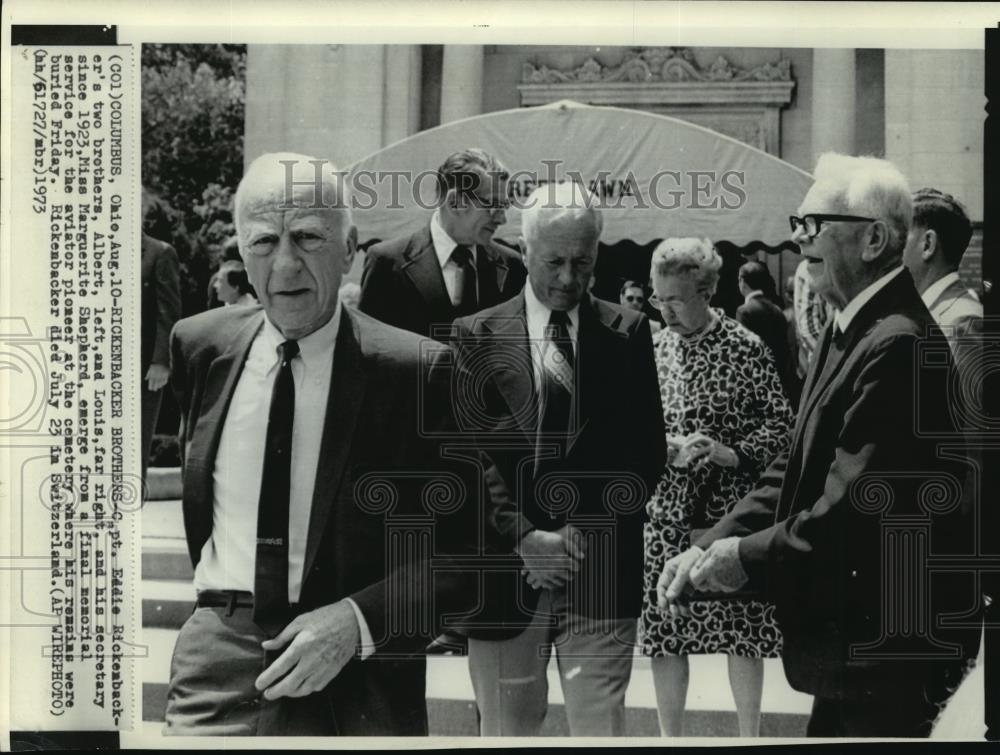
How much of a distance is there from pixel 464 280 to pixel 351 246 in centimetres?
45

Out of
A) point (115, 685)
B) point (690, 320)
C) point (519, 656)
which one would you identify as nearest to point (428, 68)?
point (690, 320)

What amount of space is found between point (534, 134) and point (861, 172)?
1.26 m

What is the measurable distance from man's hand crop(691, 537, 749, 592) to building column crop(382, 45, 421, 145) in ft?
6.49

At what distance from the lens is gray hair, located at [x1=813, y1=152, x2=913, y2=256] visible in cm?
486

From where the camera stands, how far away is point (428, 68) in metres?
4.88

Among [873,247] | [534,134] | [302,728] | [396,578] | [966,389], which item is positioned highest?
[534,134]

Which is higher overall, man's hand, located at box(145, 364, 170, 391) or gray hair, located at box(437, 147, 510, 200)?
gray hair, located at box(437, 147, 510, 200)

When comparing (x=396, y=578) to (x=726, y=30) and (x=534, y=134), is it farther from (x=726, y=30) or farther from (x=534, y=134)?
(x=726, y=30)

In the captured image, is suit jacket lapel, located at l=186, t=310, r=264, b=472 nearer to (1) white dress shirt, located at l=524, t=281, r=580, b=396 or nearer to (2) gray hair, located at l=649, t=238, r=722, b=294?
(1) white dress shirt, located at l=524, t=281, r=580, b=396

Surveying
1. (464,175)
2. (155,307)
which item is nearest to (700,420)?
(464,175)

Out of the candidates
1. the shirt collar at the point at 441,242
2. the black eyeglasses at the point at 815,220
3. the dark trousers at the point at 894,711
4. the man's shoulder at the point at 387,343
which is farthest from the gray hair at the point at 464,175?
the dark trousers at the point at 894,711

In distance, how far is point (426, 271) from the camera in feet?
16.0

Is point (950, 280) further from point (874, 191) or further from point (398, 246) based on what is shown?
point (398, 246)

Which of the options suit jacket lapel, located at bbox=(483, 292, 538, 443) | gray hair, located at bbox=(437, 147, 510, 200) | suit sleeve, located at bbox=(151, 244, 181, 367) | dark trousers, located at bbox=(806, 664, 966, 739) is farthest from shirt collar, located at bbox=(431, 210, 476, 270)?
dark trousers, located at bbox=(806, 664, 966, 739)
